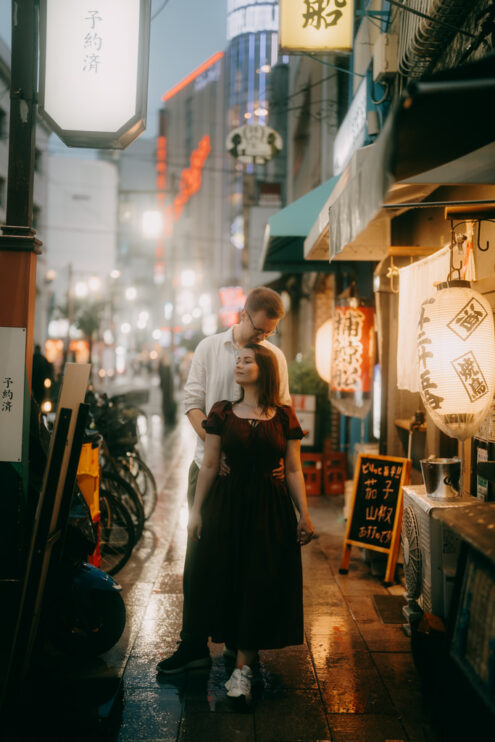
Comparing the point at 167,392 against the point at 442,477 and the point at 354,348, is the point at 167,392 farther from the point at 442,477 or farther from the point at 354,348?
the point at 442,477

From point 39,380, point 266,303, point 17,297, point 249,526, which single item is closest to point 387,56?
point 266,303

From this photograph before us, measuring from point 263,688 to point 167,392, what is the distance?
64.5 ft

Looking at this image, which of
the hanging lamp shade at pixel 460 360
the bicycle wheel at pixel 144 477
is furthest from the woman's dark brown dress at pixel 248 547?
the bicycle wheel at pixel 144 477

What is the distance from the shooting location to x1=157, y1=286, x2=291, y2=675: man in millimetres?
4777

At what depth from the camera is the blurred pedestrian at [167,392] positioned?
77.2 ft

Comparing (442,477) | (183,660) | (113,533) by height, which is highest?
(442,477)

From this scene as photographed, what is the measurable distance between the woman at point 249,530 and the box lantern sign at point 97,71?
2454 millimetres

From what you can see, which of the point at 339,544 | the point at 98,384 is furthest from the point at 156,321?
the point at 339,544

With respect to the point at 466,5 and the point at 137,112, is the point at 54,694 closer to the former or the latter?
the point at 137,112

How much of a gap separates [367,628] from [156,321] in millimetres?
97396

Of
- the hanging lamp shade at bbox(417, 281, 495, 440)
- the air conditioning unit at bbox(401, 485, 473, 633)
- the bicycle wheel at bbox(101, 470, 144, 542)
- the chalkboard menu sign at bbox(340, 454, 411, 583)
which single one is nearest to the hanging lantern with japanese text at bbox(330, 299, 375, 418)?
the chalkboard menu sign at bbox(340, 454, 411, 583)

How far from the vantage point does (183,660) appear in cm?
479

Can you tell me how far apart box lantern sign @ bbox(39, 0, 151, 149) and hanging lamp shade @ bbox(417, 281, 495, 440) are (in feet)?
9.96

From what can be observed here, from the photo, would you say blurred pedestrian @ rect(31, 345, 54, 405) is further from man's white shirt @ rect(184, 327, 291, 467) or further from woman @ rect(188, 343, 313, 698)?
woman @ rect(188, 343, 313, 698)
